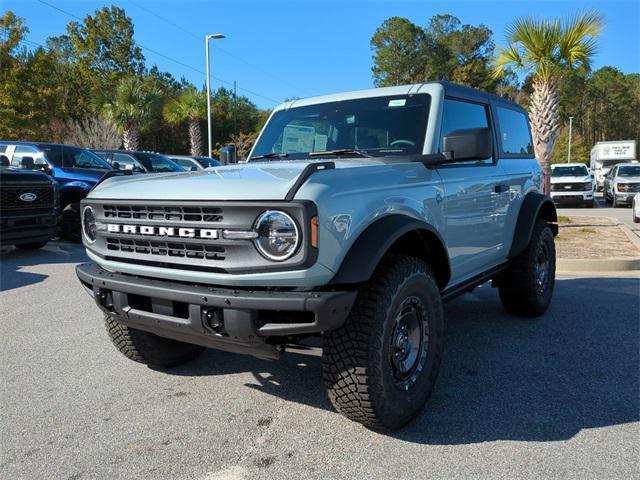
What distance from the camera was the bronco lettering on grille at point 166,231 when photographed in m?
2.57

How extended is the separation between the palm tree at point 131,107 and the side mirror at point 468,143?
26.5 m

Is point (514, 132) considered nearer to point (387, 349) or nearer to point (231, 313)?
point (387, 349)

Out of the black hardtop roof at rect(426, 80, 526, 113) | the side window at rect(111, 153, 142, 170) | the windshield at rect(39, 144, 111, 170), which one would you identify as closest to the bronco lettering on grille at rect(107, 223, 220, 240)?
the black hardtop roof at rect(426, 80, 526, 113)

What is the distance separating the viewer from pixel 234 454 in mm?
2699

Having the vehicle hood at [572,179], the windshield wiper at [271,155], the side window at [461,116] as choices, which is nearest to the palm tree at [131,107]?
the vehicle hood at [572,179]

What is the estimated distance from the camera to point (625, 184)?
62.7 feet

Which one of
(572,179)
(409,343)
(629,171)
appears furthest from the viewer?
(629,171)

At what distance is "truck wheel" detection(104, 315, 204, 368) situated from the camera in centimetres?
355

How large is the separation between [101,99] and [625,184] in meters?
25.3

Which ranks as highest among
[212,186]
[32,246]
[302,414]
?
[212,186]

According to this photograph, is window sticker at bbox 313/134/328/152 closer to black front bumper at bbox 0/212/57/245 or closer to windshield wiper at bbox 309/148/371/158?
windshield wiper at bbox 309/148/371/158

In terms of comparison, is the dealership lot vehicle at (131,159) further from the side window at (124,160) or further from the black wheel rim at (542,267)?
the black wheel rim at (542,267)

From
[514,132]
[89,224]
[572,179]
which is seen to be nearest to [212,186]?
[89,224]

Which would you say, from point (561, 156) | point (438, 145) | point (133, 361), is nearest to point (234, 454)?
point (133, 361)
